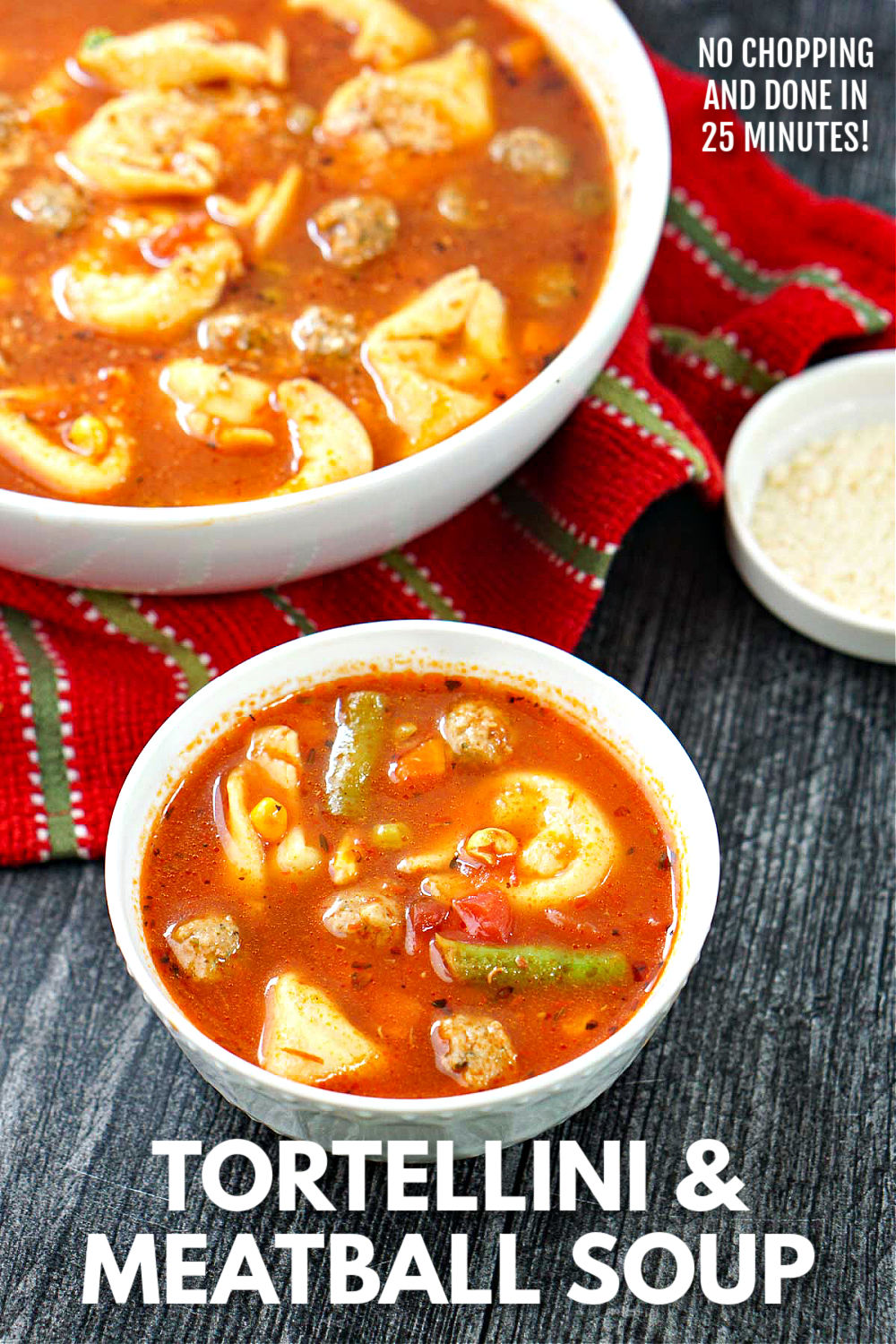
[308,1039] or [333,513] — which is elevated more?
[333,513]

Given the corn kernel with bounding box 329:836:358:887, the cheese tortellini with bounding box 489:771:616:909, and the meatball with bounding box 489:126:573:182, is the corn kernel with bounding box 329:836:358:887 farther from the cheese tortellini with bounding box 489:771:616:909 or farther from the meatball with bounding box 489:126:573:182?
the meatball with bounding box 489:126:573:182

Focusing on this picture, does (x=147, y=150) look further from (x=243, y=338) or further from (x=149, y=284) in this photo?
(x=243, y=338)

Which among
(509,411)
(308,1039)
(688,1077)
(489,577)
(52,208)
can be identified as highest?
(52,208)

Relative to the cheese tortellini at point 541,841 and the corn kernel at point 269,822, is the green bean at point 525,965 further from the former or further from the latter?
the corn kernel at point 269,822

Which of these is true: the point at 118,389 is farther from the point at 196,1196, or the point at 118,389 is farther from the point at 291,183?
the point at 196,1196

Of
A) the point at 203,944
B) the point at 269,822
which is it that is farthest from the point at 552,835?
the point at 203,944

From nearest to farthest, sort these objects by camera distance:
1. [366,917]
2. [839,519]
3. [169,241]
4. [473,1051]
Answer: [473,1051] → [366,917] → [169,241] → [839,519]

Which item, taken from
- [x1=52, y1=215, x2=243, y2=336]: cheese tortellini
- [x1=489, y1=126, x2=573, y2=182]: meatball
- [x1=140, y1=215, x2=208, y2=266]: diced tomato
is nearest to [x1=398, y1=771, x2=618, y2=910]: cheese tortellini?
[x1=52, y1=215, x2=243, y2=336]: cheese tortellini
